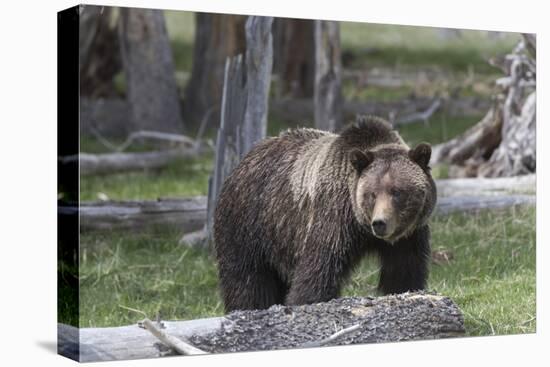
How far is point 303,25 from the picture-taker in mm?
13273

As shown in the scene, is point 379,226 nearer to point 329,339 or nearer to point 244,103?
point 329,339

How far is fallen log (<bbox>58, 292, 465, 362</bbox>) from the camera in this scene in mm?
6691

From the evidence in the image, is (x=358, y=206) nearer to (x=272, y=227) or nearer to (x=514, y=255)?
(x=272, y=227)

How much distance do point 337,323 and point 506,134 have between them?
12.0 feet

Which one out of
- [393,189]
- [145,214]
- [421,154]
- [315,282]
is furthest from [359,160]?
[145,214]

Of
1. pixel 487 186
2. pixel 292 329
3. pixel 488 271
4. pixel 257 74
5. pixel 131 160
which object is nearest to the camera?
pixel 292 329

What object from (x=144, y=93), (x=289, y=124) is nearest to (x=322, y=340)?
(x=289, y=124)

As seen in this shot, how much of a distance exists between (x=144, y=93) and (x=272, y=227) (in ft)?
20.5

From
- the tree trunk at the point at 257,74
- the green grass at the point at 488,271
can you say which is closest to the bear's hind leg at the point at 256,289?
the green grass at the point at 488,271

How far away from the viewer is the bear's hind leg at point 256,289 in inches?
291

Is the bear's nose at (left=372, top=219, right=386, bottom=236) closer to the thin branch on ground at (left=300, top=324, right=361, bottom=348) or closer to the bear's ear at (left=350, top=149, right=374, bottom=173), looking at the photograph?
the bear's ear at (left=350, top=149, right=374, bottom=173)

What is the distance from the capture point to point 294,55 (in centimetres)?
1316

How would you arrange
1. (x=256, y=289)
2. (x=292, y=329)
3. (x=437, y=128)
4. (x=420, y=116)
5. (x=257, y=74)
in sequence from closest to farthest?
(x=292, y=329)
(x=256, y=289)
(x=257, y=74)
(x=437, y=128)
(x=420, y=116)

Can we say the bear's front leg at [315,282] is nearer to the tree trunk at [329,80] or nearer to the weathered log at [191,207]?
the weathered log at [191,207]
